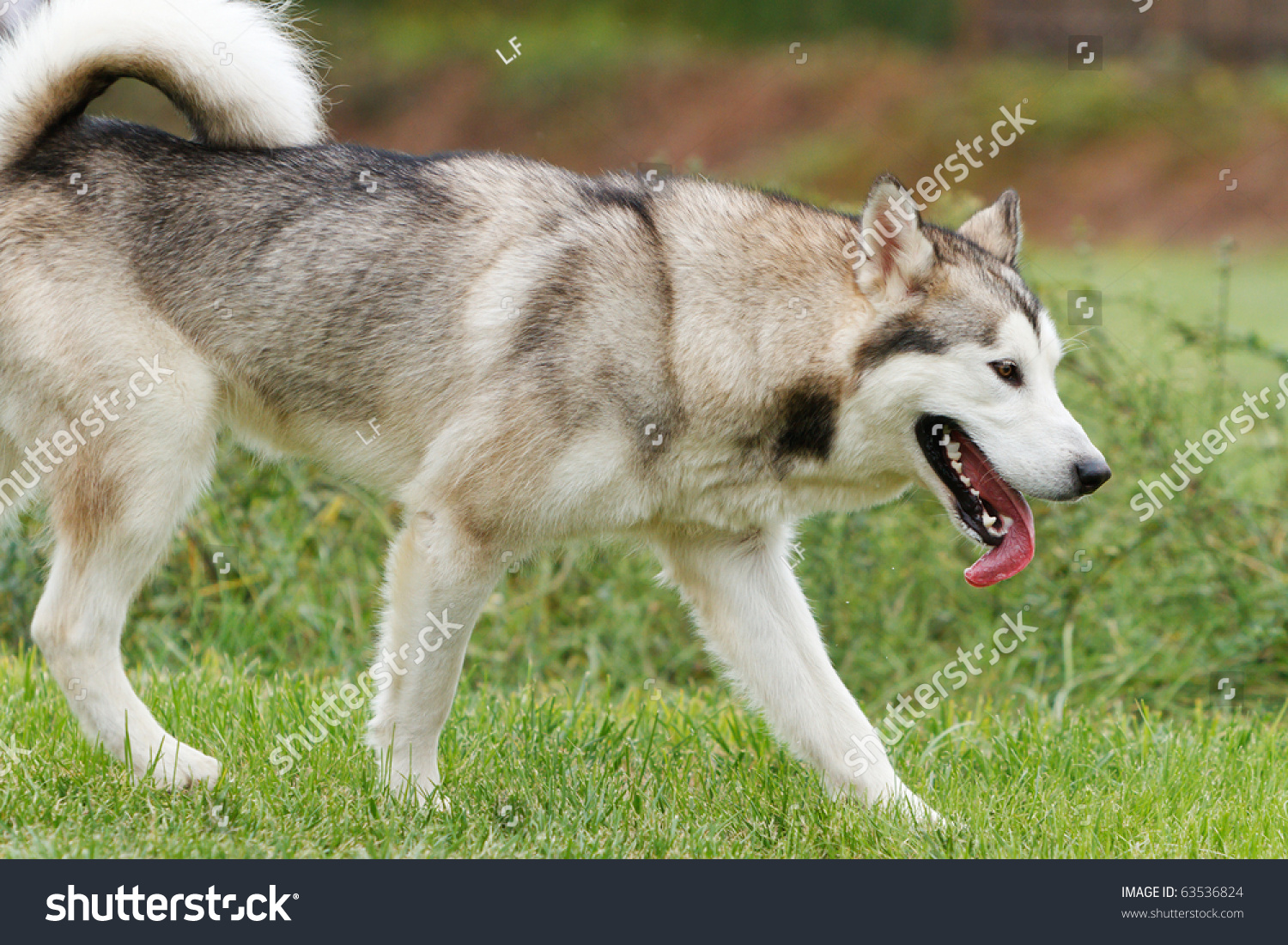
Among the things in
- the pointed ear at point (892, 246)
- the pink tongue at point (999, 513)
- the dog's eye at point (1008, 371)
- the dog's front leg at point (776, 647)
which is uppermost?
the pointed ear at point (892, 246)

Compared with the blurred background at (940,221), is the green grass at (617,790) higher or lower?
higher

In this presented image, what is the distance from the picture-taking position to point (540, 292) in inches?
147

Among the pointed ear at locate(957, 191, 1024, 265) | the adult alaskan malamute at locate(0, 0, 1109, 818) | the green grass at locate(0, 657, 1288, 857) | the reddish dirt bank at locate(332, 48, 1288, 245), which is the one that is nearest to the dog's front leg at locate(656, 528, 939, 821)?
the adult alaskan malamute at locate(0, 0, 1109, 818)

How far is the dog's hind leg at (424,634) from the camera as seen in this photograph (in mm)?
3650

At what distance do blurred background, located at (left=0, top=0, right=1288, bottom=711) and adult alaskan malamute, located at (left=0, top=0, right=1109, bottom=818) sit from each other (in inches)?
26.9

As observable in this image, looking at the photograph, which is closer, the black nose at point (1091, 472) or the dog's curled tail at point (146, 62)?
the black nose at point (1091, 472)

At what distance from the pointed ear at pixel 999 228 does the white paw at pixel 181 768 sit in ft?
8.30

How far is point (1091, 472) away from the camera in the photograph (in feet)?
11.4

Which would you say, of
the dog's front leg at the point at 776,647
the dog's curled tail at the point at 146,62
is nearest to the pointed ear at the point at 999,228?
the dog's front leg at the point at 776,647

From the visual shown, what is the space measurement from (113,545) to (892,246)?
2155 millimetres

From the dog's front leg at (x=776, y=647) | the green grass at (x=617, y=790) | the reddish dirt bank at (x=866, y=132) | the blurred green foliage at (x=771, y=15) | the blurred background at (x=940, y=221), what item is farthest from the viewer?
the blurred green foliage at (x=771, y=15)

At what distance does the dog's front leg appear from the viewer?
3.87 metres

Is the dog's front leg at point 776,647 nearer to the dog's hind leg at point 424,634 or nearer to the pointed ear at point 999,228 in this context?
the dog's hind leg at point 424,634

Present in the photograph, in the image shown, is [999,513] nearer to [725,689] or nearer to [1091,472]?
[1091,472]
